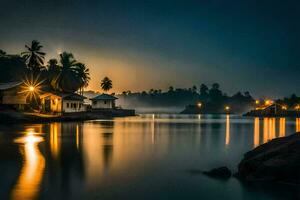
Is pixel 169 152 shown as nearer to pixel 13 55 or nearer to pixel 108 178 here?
pixel 108 178

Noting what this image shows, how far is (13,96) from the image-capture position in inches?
2744

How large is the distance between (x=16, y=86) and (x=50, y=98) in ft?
31.7

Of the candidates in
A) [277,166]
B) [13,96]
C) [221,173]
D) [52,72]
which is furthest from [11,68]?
[277,166]

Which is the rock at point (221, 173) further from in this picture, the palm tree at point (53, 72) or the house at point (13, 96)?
the palm tree at point (53, 72)

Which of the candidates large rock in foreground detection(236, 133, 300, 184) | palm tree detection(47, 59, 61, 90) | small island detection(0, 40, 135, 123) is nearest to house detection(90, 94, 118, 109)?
small island detection(0, 40, 135, 123)

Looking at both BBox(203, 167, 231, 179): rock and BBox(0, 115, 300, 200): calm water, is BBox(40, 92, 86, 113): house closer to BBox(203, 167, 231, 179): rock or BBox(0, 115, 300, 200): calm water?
BBox(0, 115, 300, 200): calm water

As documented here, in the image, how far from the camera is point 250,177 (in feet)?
52.6

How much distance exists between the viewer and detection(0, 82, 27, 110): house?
68875 mm

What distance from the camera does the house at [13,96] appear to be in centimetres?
6888

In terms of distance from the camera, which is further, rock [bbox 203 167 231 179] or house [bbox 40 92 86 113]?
house [bbox 40 92 86 113]

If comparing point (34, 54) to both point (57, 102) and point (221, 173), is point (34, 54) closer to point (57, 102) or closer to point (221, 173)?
point (57, 102)

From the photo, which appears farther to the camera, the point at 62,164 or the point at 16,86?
the point at 16,86

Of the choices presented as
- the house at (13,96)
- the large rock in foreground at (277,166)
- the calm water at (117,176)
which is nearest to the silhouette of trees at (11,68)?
the house at (13,96)

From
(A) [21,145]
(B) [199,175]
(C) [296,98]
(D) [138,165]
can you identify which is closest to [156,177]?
(B) [199,175]
